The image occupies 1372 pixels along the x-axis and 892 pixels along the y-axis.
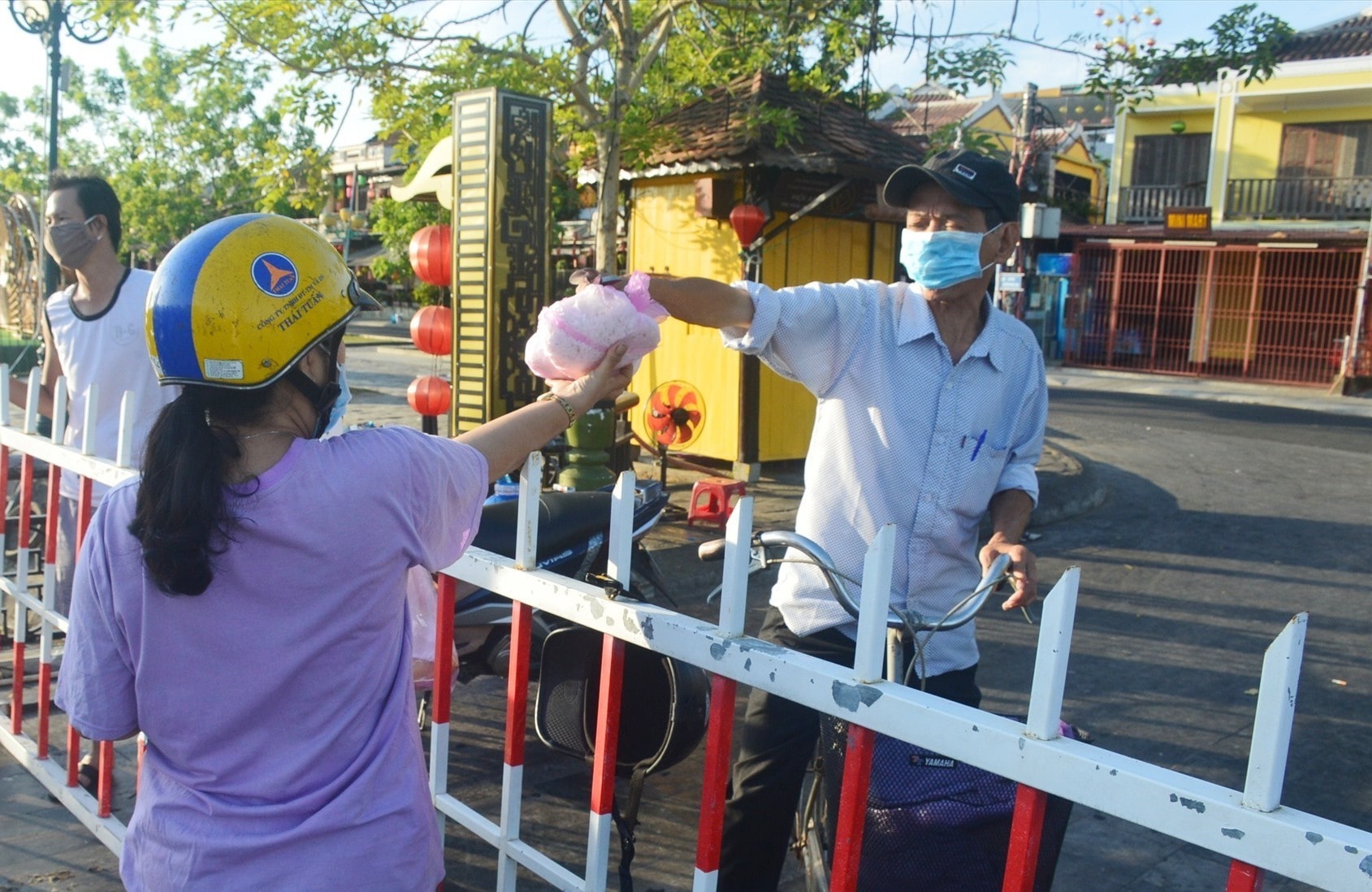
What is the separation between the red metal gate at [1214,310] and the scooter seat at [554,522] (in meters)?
21.7

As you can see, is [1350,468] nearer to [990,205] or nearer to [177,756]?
[990,205]

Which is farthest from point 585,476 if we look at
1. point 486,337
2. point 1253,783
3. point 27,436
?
point 1253,783

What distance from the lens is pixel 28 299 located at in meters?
10.6

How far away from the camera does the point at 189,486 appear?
1470 millimetres

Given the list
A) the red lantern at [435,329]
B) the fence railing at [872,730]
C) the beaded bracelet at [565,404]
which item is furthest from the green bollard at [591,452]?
the beaded bracelet at [565,404]

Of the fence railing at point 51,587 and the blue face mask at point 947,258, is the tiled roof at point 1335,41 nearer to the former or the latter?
the blue face mask at point 947,258

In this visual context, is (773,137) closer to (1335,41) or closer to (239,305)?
(239,305)

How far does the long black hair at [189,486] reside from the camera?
146 cm

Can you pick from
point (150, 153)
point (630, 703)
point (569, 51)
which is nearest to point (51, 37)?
point (569, 51)

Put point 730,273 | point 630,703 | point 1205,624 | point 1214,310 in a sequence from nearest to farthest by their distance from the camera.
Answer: point 630,703, point 1205,624, point 730,273, point 1214,310

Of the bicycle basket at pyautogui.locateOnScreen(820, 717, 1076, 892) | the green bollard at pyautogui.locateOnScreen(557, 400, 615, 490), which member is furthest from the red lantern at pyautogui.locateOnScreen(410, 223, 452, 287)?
the bicycle basket at pyautogui.locateOnScreen(820, 717, 1076, 892)

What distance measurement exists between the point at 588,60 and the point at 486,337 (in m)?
2.58

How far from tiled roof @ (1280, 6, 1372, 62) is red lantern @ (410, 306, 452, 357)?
2327 centimetres

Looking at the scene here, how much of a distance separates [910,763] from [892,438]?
850 mm
